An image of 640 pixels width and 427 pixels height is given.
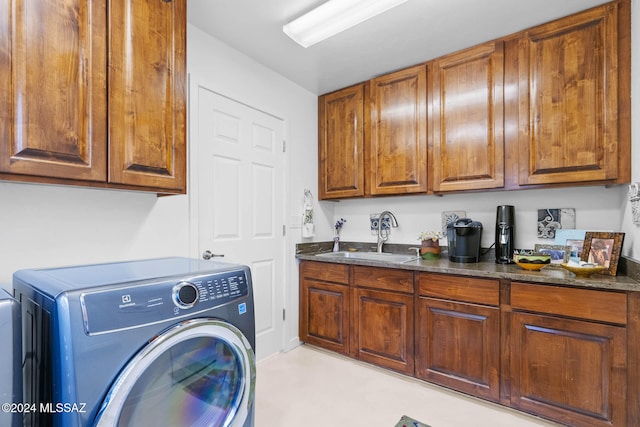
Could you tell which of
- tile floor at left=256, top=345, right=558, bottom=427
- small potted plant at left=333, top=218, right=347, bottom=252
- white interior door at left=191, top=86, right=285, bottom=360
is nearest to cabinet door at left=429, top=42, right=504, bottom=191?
small potted plant at left=333, top=218, right=347, bottom=252

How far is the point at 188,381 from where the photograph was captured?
1.17m

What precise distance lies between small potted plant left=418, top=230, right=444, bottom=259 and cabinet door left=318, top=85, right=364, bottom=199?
0.67 m

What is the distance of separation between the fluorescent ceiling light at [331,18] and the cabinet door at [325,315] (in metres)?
1.89

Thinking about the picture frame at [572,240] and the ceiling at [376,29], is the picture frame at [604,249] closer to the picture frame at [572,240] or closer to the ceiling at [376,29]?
the picture frame at [572,240]

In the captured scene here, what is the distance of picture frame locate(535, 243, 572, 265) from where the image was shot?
2.14m

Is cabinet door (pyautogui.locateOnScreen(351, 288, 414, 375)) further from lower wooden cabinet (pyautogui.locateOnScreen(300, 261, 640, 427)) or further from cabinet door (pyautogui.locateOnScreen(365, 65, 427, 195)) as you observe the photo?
cabinet door (pyautogui.locateOnScreen(365, 65, 427, 195))

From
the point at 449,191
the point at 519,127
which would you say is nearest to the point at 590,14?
the point at 519,127

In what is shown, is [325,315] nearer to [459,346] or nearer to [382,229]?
[382,229]

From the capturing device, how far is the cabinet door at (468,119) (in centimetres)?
221

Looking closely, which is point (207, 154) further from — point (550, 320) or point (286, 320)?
point (550, 320)

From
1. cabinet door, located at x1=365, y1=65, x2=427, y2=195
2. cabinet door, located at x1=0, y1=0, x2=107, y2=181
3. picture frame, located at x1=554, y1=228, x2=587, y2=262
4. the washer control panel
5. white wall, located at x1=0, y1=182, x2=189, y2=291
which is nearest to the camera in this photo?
the washer control panel

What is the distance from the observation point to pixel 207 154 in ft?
7.35

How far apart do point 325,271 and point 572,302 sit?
170cm

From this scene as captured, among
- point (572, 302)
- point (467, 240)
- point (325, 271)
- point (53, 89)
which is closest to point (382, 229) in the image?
point (325, 271)
